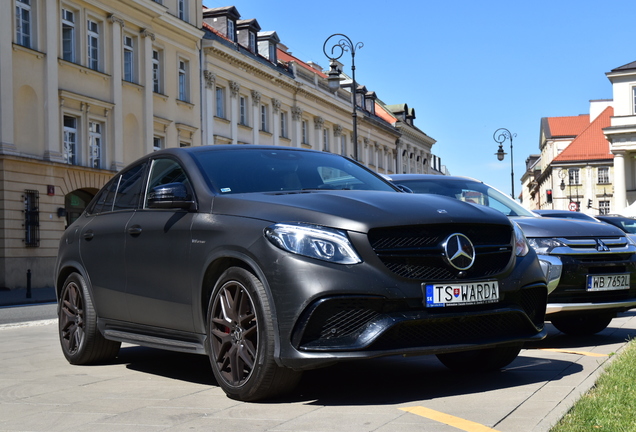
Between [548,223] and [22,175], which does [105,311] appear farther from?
[22,175]

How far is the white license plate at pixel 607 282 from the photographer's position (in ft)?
26.1

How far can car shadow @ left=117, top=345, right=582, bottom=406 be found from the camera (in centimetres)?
530

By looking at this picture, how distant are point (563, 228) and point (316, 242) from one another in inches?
156

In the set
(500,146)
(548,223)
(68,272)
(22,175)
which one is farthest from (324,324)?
(500,146)

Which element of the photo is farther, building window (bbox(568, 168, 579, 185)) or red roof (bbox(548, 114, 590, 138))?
red roof (bbox(548, 114, 590, 138))

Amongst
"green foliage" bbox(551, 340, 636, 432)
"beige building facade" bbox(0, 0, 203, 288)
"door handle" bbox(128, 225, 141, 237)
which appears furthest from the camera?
"beige building facade" bbox(0, 0, 203, 288)

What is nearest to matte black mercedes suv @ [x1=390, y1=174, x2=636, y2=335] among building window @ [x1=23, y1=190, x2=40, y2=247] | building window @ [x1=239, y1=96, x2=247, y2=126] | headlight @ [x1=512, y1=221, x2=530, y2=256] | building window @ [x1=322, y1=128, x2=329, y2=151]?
headlight @ [x1=512, y1=221, x2=530, y2=256]

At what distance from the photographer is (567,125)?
126 metres

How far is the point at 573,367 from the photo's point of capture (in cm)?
634

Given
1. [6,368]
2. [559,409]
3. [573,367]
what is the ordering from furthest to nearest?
[6,368] < [573,367] < [559,409]

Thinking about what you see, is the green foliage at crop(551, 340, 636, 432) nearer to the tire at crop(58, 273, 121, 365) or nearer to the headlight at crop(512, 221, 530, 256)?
the headlight at crop(512, 221, 530, 256)

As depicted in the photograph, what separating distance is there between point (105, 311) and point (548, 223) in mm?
4081

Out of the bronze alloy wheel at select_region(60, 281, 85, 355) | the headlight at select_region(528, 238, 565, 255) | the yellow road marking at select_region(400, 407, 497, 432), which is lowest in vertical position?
the yellow road marking at select_region(400, 407, 497, 432)

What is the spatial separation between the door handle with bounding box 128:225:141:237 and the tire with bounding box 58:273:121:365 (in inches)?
35.8
